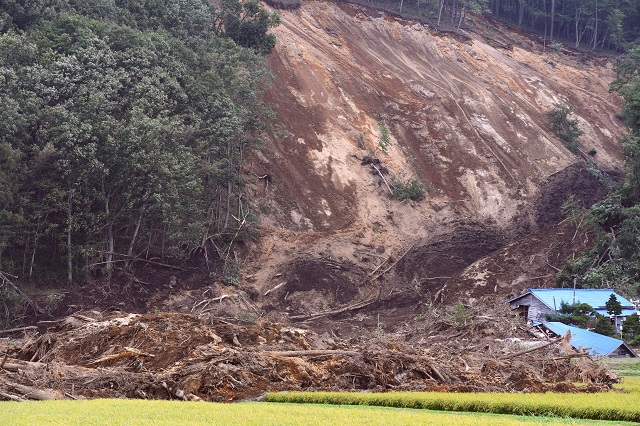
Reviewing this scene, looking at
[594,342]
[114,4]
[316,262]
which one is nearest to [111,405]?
[594,342]

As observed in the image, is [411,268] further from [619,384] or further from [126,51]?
[619,384]

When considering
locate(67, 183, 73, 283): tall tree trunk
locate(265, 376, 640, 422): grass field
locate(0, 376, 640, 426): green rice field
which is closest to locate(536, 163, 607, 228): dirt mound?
locate(67, 183, 73, 283): tall tree trunk

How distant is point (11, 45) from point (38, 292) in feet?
35.2

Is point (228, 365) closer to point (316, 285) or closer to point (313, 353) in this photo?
point (313, 353)

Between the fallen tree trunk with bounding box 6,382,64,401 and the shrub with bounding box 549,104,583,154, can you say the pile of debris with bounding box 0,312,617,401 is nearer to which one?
the fallen tree trunk with bounding box 6,382,64,401

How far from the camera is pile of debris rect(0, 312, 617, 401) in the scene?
576 inches

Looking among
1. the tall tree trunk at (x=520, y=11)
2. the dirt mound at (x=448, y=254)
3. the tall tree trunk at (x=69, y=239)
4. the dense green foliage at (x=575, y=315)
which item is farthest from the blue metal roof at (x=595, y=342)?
the tall tree trunk at (x=520, y=11)

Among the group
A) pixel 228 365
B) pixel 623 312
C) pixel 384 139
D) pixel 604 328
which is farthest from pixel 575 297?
pixel 384 139

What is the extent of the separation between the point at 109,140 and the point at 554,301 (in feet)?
59.1

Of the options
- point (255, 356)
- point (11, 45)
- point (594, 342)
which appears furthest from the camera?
point (11, 45)

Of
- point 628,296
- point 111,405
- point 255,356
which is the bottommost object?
point 628,296

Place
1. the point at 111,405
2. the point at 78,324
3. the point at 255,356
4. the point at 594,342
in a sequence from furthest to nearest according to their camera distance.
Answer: the point at 594,342, the point at 78,324, the point at 255,356, the point at 111,405

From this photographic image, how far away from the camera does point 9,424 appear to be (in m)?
9.88

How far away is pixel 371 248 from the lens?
130 ft
